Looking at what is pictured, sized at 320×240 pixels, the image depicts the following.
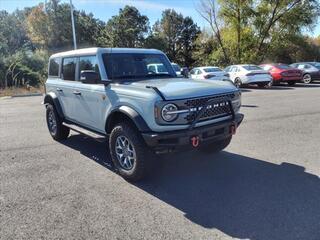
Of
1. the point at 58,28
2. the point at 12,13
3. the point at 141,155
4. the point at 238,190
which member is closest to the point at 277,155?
the point at 238,190

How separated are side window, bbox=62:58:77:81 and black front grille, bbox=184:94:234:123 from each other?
2953 mm

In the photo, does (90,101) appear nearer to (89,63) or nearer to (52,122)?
(89,63)

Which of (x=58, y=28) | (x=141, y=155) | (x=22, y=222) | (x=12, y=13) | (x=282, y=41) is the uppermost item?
(x=12, y=13)

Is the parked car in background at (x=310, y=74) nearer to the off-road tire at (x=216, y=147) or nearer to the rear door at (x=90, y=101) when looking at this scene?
the off-road tire at (x=216, y=147)

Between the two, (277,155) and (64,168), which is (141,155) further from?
(277,155)

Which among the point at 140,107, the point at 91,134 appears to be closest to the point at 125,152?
the point at 140,107

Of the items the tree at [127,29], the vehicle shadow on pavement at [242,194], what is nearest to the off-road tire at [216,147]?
the vehicle shadow on pavement at [242,194]

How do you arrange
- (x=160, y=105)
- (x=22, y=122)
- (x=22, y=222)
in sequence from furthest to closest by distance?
(x=22, y=122) < (x=160, y=105) < (x=22, y=222)

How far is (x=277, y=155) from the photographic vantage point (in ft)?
20.3

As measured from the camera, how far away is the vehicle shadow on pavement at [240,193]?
12.1 feet

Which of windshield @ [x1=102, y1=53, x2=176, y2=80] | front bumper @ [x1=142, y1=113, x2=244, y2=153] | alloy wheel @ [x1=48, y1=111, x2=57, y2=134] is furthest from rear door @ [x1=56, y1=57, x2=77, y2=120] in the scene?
front bumper @ [x1=142, y1=113, x2=244, y2=153]

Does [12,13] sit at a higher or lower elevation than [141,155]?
higher

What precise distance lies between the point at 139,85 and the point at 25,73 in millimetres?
23579

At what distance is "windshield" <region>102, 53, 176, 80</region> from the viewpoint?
587 centimetres
